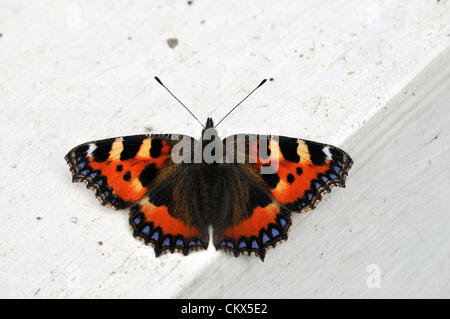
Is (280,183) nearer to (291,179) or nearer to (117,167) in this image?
(291,179)

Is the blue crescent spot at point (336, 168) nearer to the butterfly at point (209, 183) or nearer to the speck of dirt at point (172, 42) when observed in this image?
the butterfly at point (209, 183)

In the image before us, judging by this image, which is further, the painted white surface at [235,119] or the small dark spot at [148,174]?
the small dark spot at [148,174]

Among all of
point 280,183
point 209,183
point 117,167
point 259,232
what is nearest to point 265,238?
point 259,232

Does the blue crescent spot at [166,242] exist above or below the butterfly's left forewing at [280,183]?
below

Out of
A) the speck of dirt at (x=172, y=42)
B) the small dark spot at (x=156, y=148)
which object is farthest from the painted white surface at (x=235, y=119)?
the small dark spot at (x=156, y=148)

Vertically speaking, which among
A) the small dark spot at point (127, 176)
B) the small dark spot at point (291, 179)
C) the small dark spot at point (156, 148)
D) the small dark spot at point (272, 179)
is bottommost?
the small dark spot at point (127, 176)

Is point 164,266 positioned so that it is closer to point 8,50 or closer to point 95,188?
point 95,188

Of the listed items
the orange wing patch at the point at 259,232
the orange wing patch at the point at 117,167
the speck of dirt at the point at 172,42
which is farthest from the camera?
the speck of dirt at the point at 172,42
